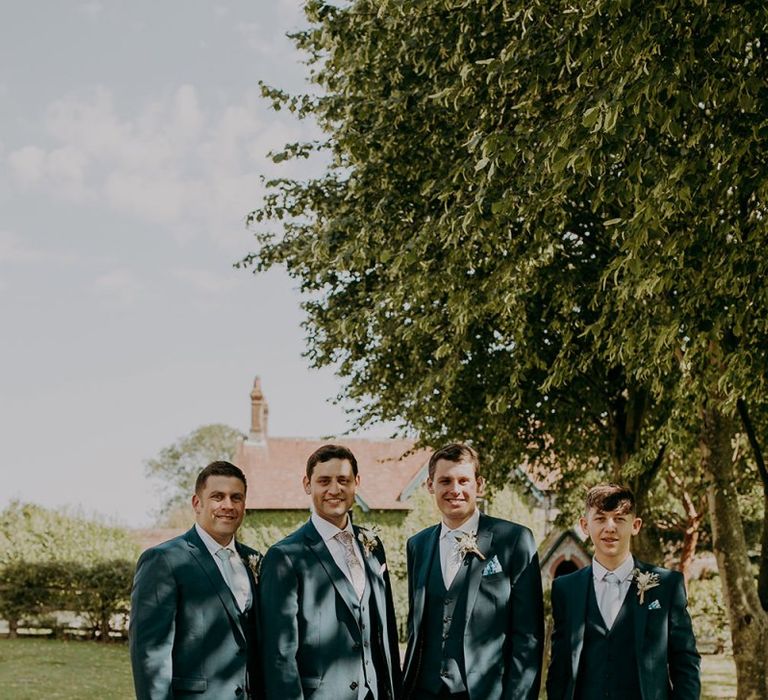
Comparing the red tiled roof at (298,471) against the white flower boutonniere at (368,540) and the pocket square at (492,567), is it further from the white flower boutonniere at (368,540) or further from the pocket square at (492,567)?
the pocket square at (492,567)

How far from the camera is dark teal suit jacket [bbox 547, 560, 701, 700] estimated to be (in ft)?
17.8

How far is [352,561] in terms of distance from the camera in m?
5.72

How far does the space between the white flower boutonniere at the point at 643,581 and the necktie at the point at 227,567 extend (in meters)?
2.44

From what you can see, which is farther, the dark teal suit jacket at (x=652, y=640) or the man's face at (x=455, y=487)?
the man's face at (x=455, y=487)

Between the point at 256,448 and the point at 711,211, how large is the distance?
116 feet

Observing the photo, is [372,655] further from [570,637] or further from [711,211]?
[711,211]

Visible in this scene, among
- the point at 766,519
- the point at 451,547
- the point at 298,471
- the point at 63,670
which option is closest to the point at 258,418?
the point at 298,471

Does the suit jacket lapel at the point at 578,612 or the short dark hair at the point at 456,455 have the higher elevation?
the short dark hair at the point at 456,455

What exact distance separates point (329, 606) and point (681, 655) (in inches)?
83.6

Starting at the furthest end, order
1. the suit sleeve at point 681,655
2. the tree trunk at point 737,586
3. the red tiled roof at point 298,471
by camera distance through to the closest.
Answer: the red tiled roof at point 298,471 → the tree trunk at point 737,586 → the suit sleeve at point 681,655

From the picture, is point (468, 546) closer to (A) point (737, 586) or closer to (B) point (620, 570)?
(B) point (620, 570)

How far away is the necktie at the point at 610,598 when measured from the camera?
220 inches

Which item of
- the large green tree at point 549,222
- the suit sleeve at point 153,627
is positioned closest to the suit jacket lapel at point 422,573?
the suit sleeve at point 153,627

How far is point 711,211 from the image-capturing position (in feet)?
31.4
